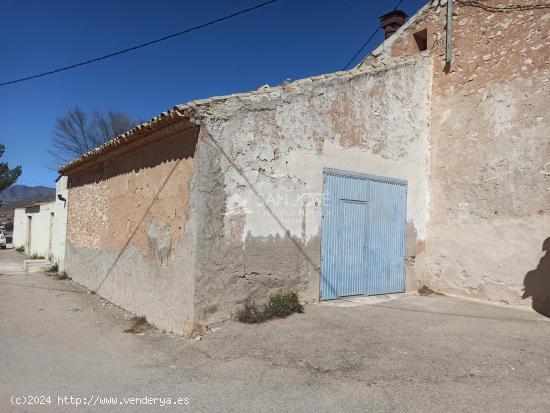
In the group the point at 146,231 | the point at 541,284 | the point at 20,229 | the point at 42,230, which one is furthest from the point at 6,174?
the point at 541,284

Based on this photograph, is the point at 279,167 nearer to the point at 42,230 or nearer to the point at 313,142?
the point at 313,142

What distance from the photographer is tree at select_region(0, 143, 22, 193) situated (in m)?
28.9

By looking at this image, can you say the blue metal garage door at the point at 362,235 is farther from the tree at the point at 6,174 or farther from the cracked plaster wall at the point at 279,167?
the tree at the point at 6,174

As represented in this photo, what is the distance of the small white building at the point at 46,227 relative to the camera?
13.8m

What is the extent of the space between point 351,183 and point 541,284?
11.7 feet

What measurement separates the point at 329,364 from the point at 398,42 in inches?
310

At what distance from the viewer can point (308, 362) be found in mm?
4844

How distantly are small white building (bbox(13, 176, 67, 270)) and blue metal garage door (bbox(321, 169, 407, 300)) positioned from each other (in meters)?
9.40

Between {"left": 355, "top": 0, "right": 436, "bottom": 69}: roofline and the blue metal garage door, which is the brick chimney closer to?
{"left": 355, "top": 0, "right": 436, "bottom": 69}: roofline

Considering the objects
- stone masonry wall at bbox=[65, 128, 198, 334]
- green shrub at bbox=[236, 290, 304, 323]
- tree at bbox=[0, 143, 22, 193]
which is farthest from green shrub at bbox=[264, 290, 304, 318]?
tree at bbox=[0, 143, 22, 193]

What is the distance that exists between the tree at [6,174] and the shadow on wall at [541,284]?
3123 centimetres

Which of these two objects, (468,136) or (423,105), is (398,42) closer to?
(423,105)

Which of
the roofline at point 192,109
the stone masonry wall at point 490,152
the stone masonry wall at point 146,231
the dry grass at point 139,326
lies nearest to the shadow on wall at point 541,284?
the stone masonry wall at point 490,152

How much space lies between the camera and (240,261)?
621cm
